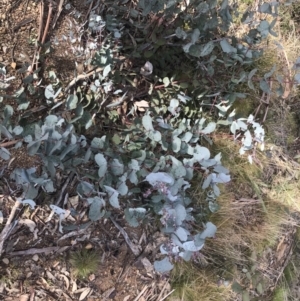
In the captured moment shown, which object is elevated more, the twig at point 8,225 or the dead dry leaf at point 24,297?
the twig at point 8,225

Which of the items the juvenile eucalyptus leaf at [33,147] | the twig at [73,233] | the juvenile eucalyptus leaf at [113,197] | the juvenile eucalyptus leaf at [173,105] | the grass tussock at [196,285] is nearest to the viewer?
the juvenile eucalyptus leaf at [33,147]

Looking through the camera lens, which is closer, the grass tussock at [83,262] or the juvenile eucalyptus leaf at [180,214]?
the juvenile eucalyptus leaf at [180,214]

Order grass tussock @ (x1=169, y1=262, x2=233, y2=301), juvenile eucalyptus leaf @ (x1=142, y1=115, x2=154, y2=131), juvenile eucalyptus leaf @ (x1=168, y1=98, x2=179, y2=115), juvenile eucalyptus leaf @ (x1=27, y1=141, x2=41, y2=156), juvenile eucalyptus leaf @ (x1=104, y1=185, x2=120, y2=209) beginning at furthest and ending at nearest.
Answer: grass tussock @ (x1=169, y1=262, x2=233, y2=301), juvenile eucalyptus leaf @ (x1=168, y1=98, x2=179, y2=115), juvenile eucalyptus leaf @ (x1=142, y1=115, x2=154, y2=131), juvenile eucalyptus leaf @ (x1=104, y1=185, x2=120, y2=209), juvenile eucalyptus leaf @ (x1=27, y1=141, x2=41, y2=156)

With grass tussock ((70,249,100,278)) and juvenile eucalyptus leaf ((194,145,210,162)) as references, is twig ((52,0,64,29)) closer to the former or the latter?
juvenile eucalyptus leaf ((194,145,210,162))

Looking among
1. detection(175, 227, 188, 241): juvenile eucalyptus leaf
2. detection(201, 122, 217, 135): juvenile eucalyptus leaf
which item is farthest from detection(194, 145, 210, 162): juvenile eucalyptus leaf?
detection(175, 227, 188, 241): juvenile eucalyptus leaf

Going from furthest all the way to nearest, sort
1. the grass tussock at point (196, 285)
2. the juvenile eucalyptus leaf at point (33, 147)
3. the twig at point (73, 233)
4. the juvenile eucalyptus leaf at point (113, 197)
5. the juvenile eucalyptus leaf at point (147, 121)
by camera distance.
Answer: the grass tussock at point (196, 285), the twig at point (73, 233), the juvenile eucalyptus leaf at point (147, 121), the juvenile eucalyptus leaf at point (113, 197), the juvenile eucalyptus leaf at point (33, 147)

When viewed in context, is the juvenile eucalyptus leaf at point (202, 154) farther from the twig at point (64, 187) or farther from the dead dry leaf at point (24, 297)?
the dead dry leaf at point (24, 297)

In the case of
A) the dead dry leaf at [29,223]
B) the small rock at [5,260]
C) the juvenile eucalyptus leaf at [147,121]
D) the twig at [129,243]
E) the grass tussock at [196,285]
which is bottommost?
the grass tussock at [196,285]

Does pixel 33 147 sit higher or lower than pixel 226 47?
lower

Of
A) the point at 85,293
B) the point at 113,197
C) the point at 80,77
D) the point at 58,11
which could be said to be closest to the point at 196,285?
the point at 85,293

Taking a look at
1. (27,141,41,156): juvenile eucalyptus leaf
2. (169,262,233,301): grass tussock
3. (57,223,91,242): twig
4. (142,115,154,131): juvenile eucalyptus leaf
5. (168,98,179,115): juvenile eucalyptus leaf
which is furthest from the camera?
(169,262,233,301): grass tussock

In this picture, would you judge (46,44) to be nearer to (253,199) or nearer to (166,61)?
(166,61)

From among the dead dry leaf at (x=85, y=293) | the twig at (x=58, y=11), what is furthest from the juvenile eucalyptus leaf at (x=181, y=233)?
the twig at (x=58, y=11)

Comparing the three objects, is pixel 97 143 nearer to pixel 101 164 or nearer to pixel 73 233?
pixel 101 164
